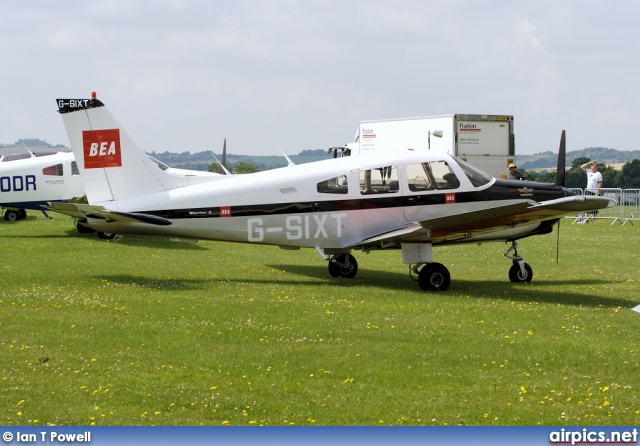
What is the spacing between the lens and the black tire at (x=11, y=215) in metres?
31.1

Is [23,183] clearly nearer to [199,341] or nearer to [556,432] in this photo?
[199,341]

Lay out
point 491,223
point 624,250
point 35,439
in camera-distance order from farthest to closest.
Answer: point 624,250 < point 491,223 < point 35,439

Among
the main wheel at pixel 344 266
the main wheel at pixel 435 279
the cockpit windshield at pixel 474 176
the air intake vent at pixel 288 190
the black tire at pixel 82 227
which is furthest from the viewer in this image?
the black tire at pixel 82 227

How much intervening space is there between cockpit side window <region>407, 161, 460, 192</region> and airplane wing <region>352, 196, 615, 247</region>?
0.67 metres

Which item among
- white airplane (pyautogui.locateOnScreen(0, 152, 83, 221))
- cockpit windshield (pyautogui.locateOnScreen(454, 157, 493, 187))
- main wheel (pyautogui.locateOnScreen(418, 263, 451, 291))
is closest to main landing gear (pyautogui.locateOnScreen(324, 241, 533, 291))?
main wheel (pyautogui.locateOnScreen(418, 263, 451, 291))

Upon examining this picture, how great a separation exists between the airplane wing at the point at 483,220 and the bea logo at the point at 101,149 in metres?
4.84

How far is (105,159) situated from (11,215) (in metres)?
18.1

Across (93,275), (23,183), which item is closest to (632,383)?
(93,275)

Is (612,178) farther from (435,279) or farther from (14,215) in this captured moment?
(435,279)

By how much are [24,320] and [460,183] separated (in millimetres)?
7984

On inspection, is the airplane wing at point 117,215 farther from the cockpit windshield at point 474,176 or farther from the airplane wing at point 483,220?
the cockpit windshield at point 474,176

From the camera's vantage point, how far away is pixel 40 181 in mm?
27141

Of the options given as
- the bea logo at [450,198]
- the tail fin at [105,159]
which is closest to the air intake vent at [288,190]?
the tail fin at [105,159]

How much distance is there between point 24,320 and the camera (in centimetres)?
1114
